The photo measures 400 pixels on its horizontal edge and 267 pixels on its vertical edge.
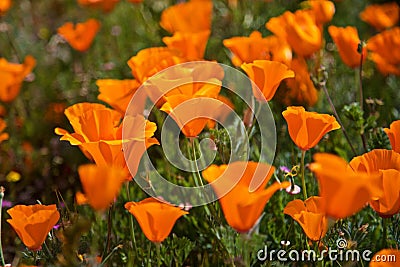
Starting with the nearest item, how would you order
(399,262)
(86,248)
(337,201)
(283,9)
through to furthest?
(337,201)
(399,262)
(86,248)
(283,9)

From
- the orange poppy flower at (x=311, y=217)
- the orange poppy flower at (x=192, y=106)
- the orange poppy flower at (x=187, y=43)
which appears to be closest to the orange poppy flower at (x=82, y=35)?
the orange poppy flower at (x=187, y=43)

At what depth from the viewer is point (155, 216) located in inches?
47.9

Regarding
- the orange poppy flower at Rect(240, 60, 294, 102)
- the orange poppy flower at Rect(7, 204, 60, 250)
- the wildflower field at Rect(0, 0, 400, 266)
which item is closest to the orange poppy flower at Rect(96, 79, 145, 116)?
the wildflower field at Rect(0, 0, 400, 266)

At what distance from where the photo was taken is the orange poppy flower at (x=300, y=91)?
1993mm

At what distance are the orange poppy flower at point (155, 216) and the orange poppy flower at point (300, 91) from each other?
878 millimetres

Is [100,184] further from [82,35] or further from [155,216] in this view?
[82,35]

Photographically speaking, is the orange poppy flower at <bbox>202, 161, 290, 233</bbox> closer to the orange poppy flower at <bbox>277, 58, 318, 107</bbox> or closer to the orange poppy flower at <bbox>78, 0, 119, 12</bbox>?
the orange poppy flower at <bbox>277, 58, 318, 107</bbox>

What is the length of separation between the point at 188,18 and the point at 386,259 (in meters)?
1.48

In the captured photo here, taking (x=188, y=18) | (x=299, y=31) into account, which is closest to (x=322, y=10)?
(x=299, y=31)

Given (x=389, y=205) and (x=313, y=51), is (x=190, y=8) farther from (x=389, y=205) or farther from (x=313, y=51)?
(x=389, y=205)

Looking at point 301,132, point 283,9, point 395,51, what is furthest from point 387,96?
point 301,132

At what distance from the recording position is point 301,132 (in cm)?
135

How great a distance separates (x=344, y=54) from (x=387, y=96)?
368 mm

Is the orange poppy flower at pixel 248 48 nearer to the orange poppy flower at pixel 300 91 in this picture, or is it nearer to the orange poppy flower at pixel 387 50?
the orange poppy flower at pixel 300 91
